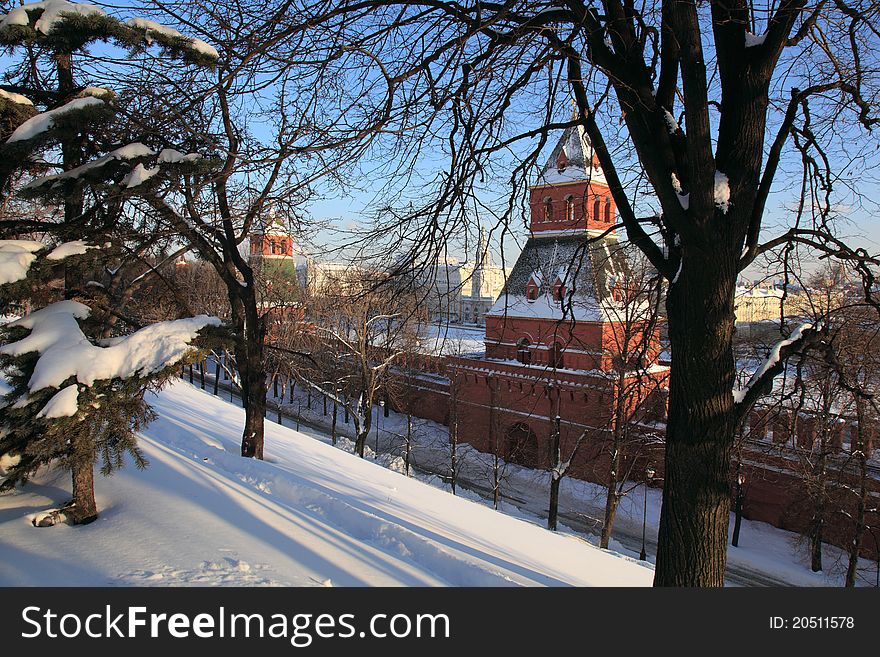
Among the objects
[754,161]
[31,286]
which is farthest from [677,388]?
[31,286]

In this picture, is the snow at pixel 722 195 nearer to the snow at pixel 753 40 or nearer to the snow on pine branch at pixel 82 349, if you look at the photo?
the snow at pixel 753 40

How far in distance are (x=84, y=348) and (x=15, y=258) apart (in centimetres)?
88

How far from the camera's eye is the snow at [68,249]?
4703 millimetres

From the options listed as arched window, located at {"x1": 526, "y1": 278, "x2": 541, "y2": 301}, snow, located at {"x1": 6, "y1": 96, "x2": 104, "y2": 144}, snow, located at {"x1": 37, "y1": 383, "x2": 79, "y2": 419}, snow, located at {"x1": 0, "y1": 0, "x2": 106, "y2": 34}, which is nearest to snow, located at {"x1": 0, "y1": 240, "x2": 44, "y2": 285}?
snow, located at {"x1": 6, "y1": 96, "x2": 104, "y2": 144}

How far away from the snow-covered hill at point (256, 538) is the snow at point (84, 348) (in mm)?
1341

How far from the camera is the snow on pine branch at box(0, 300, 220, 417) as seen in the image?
431 cm

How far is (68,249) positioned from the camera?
15.8ft

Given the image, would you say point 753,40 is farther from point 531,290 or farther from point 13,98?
point 531,290

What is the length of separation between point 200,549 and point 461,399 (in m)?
23.0

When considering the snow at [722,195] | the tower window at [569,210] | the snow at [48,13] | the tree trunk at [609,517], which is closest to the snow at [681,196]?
the snow at [722,195]

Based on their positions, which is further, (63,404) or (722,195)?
(63,404)

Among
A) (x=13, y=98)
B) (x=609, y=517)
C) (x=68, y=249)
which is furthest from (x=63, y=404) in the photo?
(x=609, y=517)

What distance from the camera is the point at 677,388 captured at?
12.0 feet
